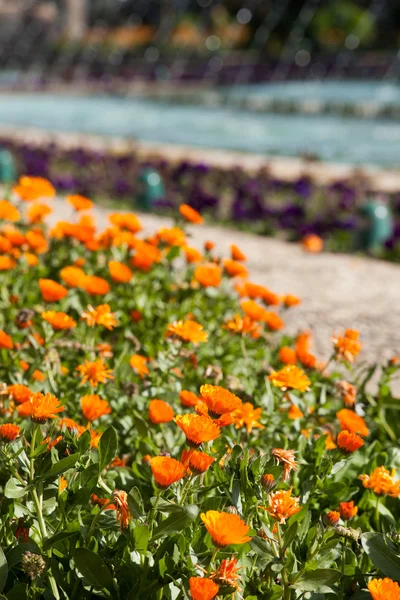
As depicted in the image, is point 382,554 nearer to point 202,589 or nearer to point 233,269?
point 202,589

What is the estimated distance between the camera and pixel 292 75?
1094 inches

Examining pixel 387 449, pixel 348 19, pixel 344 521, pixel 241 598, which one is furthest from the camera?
pixel 348 19

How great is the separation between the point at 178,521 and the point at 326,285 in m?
3.48

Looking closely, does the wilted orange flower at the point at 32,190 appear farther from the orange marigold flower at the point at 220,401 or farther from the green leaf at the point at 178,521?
the green leaf at the point at 178,521

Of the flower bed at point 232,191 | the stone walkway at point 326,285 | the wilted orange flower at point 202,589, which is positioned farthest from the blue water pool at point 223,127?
the wilted orange flower at point 202,589

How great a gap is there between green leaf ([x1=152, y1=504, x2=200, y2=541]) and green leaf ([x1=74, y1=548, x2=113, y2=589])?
0.11 meters

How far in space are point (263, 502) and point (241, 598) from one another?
6.5 inches

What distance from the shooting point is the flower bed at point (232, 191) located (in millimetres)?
6238

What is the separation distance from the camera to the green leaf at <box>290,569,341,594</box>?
4.61ft

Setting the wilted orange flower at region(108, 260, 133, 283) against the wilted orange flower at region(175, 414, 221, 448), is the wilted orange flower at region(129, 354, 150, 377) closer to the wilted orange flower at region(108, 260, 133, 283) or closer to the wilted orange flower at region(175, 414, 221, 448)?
the wilted orange flower at region(108, 260, 133, 283)

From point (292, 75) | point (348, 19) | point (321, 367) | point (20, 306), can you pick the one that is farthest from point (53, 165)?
point (348, 19)

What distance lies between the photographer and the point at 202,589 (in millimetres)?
1182

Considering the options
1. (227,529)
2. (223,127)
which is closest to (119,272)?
(227,529)

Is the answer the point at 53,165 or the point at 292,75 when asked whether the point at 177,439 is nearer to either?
the point at 53,165
